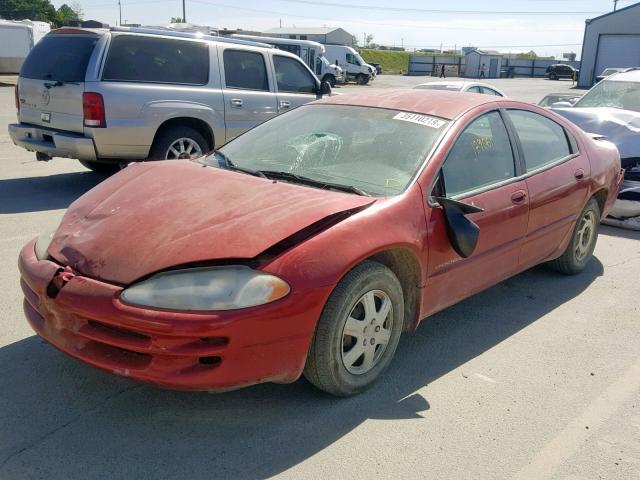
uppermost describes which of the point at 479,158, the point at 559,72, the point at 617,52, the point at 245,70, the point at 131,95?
the point at 617,52

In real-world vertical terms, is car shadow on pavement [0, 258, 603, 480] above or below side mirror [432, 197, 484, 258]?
below

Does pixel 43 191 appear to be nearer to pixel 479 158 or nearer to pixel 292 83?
pixel 292 83

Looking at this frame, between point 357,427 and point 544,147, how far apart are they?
277 centimetres

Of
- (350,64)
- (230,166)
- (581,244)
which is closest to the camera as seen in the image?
(230,166)

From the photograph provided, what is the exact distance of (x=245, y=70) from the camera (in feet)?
28.3

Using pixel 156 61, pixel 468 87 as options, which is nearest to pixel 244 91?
pixel 156 61

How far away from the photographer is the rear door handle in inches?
163

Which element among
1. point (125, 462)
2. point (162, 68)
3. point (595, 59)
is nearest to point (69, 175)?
point (162, 68)

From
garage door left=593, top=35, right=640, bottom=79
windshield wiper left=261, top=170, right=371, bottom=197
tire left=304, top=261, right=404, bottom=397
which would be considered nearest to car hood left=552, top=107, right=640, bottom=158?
windshield wiper left=261, top=170, right=371, bottom=197

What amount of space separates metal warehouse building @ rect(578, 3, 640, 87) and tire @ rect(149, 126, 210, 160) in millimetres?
39244

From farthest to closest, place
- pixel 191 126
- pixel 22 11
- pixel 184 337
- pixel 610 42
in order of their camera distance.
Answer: pixel 22 11 → pixel 610 42 → pixel 191 126 → pixel 184 337

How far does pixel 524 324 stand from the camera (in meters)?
4.36

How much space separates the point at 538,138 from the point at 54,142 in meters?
5.34

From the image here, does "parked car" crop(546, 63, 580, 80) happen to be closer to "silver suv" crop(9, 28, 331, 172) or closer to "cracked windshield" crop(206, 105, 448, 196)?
"silver suv" crop(9, 28, 331, 172)
